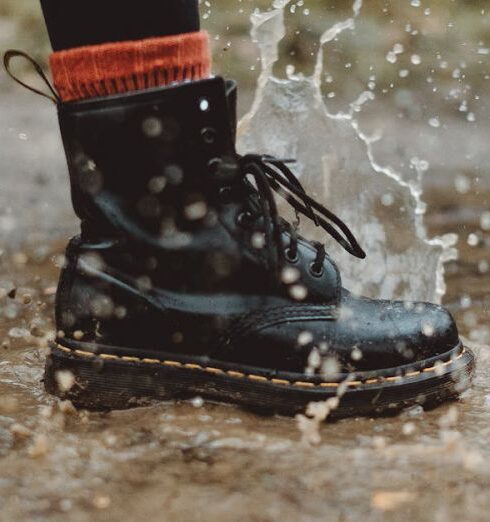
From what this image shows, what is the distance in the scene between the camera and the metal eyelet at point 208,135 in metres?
1.33

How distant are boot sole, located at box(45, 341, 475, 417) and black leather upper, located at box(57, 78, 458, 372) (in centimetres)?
2

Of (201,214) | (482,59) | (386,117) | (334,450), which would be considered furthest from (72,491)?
(482,59)

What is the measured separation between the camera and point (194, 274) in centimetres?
138

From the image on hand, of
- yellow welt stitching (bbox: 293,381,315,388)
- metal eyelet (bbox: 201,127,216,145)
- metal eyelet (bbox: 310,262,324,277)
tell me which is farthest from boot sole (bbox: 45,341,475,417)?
metal eyelet (bbox: 201,127,216,145)

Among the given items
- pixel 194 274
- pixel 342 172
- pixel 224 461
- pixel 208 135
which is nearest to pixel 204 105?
pixel 208 135

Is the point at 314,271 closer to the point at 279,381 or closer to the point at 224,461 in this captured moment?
the point at 279,381

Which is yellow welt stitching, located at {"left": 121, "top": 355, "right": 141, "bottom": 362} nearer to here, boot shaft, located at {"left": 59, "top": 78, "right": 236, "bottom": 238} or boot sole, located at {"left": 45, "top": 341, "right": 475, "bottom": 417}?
boot sole, located at {"left": 45, "top": 341, "right": 475, "bottom": 417}

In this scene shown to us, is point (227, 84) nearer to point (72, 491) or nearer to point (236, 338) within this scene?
point (236, 338)

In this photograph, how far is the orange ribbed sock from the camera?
128 cm

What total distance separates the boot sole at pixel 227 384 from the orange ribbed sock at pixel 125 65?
0.40m

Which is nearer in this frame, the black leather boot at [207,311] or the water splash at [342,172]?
the black leather boot at [207,311]

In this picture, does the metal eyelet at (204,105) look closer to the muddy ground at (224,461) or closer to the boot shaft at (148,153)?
the boot shaft at (148,153)

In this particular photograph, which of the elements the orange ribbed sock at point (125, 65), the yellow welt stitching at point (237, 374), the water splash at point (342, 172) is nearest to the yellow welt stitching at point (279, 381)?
the yellow welt stitching at point (237, 374)

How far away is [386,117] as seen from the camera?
203 inches
